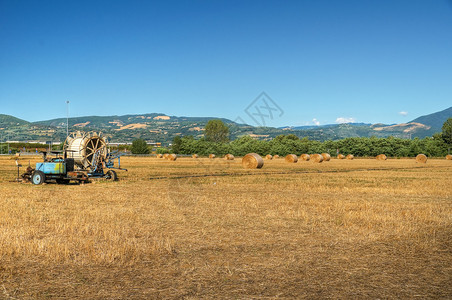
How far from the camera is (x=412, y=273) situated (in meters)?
8.11

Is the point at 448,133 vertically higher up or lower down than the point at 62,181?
higher up

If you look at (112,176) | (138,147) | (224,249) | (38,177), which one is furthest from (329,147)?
(224,249)

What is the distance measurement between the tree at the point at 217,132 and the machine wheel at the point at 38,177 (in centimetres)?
10274

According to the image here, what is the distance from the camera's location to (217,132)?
136 metres

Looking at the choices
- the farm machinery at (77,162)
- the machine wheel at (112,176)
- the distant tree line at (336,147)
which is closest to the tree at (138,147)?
the distant tree line at (336,147)

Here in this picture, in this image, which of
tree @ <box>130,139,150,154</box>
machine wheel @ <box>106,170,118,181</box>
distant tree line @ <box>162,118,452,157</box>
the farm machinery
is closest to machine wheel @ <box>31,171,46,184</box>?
the farm machinery

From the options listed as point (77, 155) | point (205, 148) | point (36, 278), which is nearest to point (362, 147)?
point (205, 148)

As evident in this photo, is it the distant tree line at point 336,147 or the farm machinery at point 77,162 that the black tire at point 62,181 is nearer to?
the farm machinery at point 77,162

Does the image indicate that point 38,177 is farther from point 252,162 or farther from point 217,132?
point 217,132

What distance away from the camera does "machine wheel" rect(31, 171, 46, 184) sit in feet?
85.3

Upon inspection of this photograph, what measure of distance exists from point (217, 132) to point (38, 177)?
363 ft

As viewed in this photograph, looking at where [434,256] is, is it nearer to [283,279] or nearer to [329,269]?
[329,269]

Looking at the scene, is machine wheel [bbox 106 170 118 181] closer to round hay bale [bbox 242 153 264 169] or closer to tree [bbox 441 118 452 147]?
round hay bale [bbox 242 153 264 169]

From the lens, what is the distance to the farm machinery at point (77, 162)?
2633 cm
